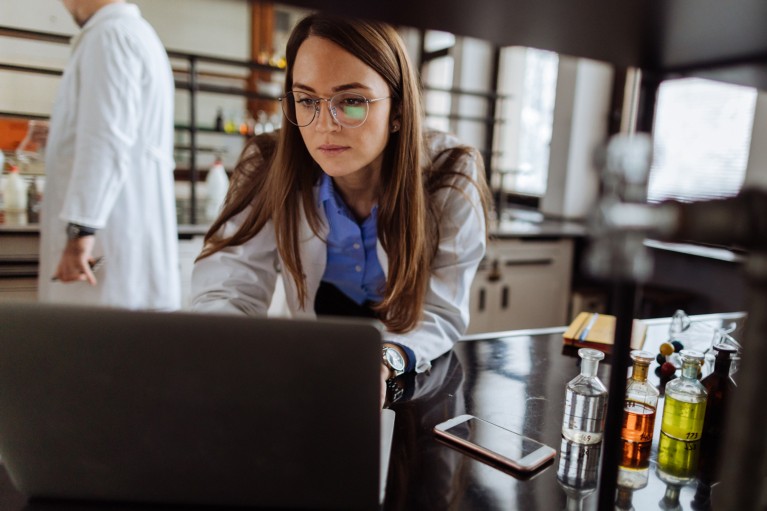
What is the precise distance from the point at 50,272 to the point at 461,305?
1263 mm

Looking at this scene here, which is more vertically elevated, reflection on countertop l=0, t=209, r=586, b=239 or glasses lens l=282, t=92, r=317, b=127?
glasses lens l=282, t=92, r=317, b=127

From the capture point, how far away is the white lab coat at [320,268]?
3.81ft

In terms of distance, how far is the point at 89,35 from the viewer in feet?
5.37

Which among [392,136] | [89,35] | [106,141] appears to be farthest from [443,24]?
[89,35]

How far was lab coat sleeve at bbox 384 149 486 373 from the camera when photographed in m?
1.21

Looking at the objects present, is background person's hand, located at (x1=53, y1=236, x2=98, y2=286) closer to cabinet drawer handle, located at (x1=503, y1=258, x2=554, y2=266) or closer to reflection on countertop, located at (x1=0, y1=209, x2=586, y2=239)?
reflection on countertop, located at (x1=0, y1=209, x2=586, y2=239)

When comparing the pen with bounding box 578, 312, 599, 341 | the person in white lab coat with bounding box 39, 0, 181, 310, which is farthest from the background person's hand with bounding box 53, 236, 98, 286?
the pen with bounding box 578, 312, 599, 341

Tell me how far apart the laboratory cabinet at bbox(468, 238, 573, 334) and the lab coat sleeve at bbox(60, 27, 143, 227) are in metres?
1.74

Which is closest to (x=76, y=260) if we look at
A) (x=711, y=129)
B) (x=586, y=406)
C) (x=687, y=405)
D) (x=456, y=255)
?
(x=456, y=255)

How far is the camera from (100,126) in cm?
162

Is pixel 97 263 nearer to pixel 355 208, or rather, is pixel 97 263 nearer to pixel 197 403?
pixel 355 208

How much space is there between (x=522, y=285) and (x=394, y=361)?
2.15 metres

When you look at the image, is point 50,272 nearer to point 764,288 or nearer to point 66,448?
point 66,448

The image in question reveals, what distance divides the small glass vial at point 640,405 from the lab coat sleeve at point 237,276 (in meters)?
0.69
